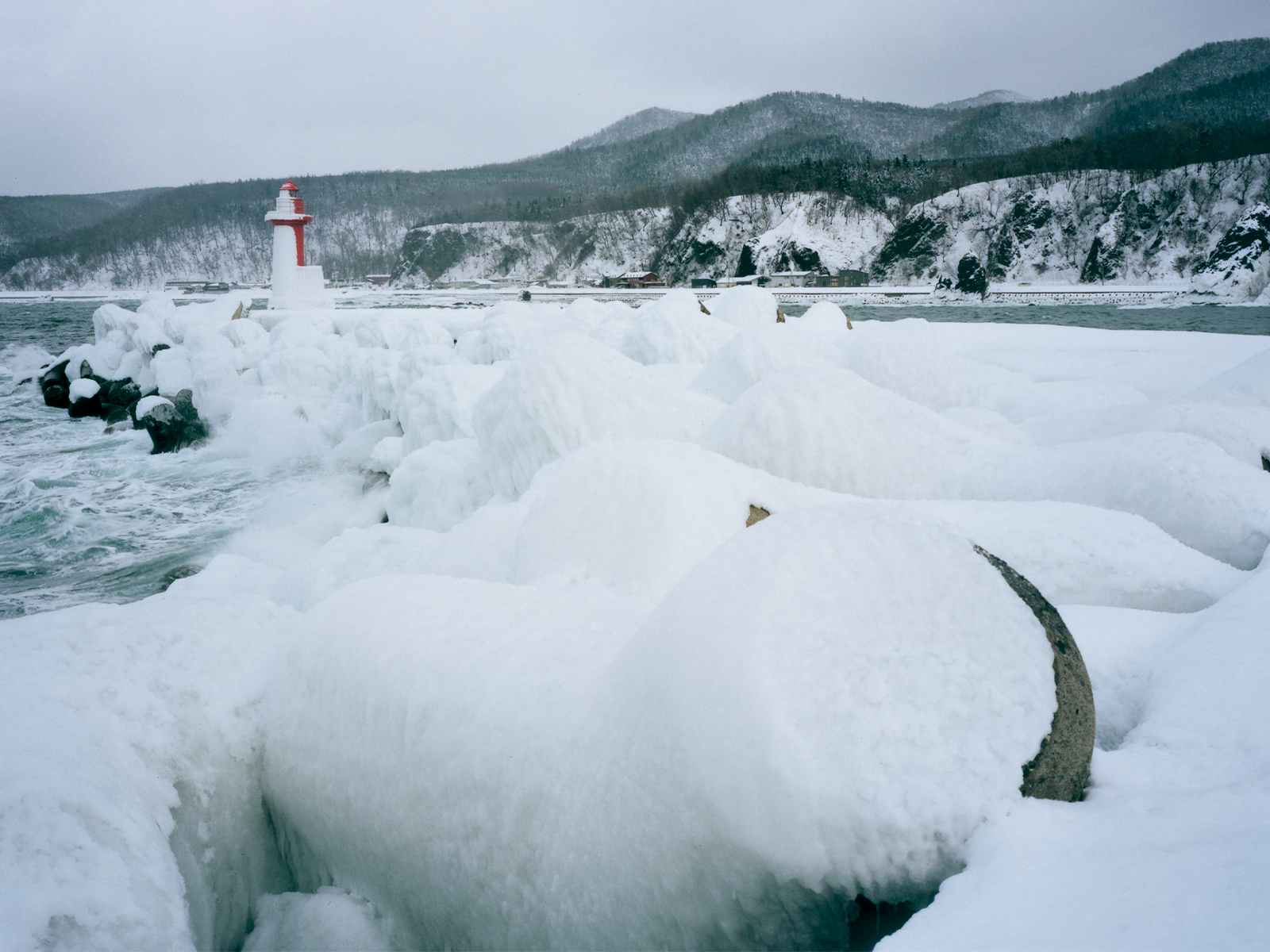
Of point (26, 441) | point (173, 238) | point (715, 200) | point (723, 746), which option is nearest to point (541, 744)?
A: point (723, 746)

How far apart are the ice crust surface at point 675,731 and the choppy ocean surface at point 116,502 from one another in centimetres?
698

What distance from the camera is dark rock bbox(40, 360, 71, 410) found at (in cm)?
1869

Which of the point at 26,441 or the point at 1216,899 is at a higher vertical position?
the point at 1216,899

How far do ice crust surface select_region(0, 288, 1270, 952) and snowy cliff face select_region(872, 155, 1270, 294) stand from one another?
6225 centimetres

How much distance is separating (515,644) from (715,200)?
264ft

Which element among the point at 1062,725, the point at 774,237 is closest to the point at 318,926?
the point at 1062,725

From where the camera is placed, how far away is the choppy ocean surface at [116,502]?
8789 mm

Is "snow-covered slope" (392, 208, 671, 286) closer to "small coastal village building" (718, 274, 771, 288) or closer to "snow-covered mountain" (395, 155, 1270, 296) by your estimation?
"snow-covered mountain" (395, 155, 1270, 296)

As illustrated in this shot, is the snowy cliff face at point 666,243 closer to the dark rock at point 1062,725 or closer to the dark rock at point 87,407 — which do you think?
the dark rock at point 87,407

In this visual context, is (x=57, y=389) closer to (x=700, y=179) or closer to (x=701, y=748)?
(x=701, y=748)

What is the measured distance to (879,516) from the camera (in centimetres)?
167

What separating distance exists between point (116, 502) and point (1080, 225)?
66685 millimetres

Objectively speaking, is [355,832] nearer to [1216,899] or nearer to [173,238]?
[1216,899]

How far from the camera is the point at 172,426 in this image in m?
13.7
